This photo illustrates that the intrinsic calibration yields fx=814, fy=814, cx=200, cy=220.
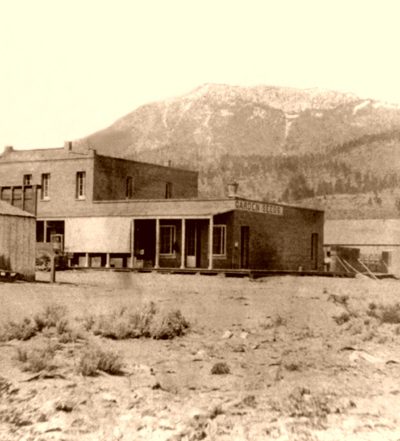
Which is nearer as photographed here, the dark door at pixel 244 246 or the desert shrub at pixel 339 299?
the desert shrub at pixel 339 299

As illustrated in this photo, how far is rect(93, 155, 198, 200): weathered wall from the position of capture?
130 ft

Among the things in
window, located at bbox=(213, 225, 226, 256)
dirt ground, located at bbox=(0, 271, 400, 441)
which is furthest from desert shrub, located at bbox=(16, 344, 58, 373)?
window, located at bbox=(213, 225, 226, 256)

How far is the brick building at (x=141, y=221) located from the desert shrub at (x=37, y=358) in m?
18.7

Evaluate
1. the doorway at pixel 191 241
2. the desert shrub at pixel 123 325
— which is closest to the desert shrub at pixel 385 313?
the desert shrub at pixel 123 325

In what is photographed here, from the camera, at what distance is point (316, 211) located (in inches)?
1624

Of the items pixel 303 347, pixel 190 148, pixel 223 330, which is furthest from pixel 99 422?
pixel 190 148

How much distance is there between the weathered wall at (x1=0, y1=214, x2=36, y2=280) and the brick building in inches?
172

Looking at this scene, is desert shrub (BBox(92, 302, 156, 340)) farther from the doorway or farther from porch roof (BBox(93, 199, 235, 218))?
the doorway

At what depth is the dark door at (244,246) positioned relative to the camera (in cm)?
3509

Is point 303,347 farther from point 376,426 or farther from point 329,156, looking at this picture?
point 329,156

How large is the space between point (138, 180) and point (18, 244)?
17667 mm

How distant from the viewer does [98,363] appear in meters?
10.5

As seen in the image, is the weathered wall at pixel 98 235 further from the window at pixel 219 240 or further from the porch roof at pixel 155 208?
the window at pixel 219 240

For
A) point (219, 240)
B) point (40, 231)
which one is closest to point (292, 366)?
point (219, 240)
